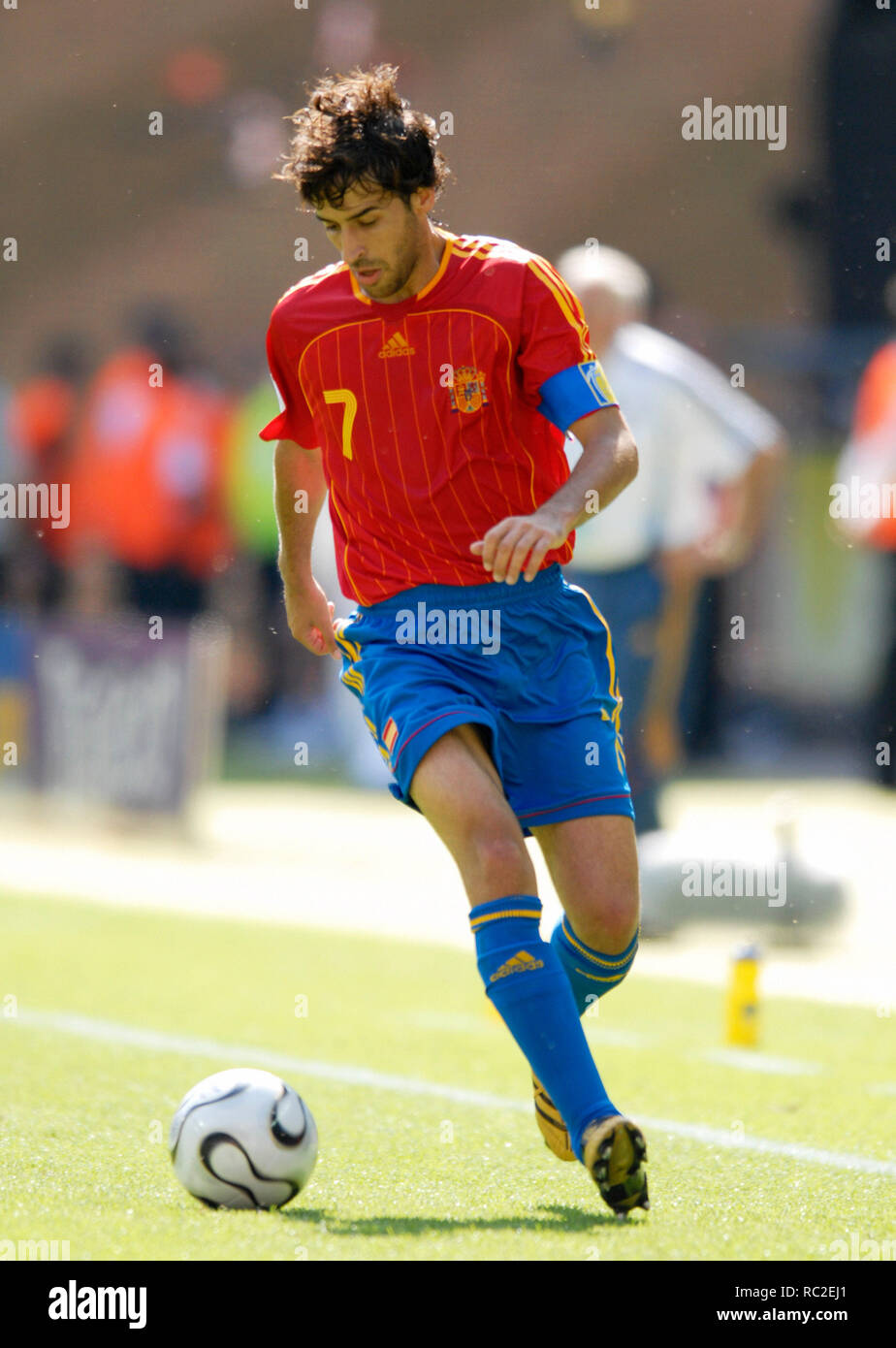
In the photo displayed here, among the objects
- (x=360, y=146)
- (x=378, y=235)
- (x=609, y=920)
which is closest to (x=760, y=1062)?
(x=609, y=920)

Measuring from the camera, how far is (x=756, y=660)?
17.7 m

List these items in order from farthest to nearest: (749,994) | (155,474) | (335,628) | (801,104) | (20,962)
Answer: (155,474) < (801,104) < (20,962) < (749,994) < (335,628)

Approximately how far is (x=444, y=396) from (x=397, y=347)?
16 cm

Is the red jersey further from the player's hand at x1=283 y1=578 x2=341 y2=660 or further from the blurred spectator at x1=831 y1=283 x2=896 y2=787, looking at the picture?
the blurred spectator at x1=831 y1=283 x2=896 y2=787

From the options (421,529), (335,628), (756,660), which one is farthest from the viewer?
(756,660)

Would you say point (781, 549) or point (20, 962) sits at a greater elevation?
point (781, 549)

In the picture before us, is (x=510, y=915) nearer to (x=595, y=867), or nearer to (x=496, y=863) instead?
(x=496, y=863)

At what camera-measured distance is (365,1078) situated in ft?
20.3

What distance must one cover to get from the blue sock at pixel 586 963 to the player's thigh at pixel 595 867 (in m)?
0.13

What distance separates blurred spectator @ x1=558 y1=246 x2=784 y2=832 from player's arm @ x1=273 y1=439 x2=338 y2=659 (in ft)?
9.40

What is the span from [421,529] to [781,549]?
12560 millimetres
